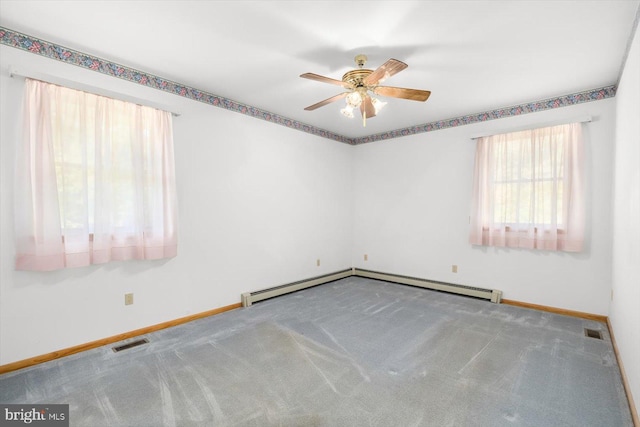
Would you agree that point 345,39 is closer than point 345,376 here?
No

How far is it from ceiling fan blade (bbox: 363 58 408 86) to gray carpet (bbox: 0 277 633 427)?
2.32 metres

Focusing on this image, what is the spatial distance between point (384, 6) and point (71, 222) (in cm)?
303

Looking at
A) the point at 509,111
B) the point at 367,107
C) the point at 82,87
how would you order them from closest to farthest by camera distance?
the point at 82,87 → the point at 367,107 → the point at 509,111

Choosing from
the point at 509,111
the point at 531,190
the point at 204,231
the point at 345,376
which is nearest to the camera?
the point at 345,376

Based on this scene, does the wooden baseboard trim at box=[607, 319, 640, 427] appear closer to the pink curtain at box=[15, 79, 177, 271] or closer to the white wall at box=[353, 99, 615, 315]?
the white wall at box=[353, 99, 615, 315]

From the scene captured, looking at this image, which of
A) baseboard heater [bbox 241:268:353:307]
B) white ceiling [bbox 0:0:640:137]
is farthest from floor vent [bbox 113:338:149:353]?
white ceiling [bbox 0:0:640:137]

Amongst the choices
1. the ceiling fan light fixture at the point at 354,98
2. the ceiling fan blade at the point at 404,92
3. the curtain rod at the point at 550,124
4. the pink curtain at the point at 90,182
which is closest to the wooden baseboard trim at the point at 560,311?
the curtain rod at the point at 550,124

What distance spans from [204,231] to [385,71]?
8.63 feet

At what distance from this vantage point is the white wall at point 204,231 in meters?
2.35

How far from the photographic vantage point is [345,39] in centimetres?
241

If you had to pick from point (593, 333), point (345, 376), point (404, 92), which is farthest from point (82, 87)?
point (593, 333)

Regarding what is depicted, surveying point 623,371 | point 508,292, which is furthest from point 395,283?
point 623,371

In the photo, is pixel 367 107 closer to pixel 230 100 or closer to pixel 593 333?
pixel 230 100

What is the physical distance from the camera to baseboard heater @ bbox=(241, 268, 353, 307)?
12.9 ft
